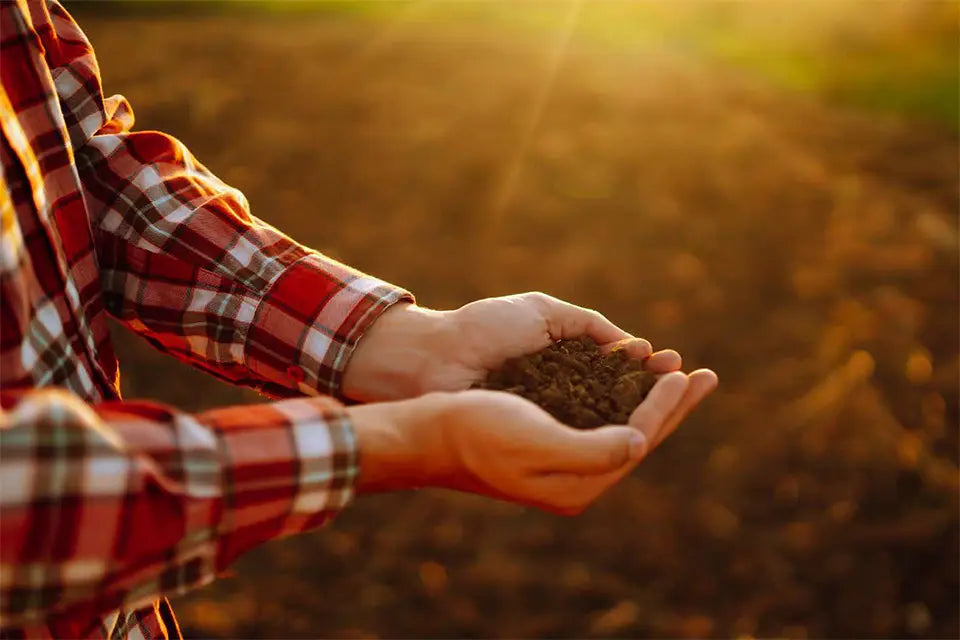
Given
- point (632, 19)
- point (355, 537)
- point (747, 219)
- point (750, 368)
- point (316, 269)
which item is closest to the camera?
point (316, 269)

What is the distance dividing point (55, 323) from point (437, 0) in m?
6.74

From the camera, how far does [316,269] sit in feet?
4.54

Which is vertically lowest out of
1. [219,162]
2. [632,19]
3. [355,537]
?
[355,537]

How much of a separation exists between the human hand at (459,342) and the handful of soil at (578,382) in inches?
1.0

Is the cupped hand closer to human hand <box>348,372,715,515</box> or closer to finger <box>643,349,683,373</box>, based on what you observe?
finger <box>643,349,683,373</box>

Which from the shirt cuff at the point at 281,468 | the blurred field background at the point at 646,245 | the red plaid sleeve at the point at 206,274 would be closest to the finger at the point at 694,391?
the red plaid sleeve at the point at 206,274

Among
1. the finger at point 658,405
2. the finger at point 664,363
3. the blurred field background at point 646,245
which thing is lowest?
the blurred field background at point 646,245

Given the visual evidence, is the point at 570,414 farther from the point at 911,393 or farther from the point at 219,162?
the point at 219,162

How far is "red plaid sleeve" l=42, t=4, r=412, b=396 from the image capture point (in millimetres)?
1332

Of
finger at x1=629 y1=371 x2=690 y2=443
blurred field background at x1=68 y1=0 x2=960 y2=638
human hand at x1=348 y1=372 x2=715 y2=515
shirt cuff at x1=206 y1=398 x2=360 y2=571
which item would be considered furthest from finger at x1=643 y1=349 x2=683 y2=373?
blurred field background at x1=68 y1=0 x2=960 y2=638

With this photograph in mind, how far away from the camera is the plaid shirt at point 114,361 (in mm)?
870

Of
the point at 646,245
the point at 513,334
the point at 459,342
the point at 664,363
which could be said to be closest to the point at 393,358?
the point at 459,342

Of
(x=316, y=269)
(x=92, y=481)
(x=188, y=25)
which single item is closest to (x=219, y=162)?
(x=188, y=25)

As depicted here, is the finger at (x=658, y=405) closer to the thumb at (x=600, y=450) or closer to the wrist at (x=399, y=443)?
the thumb at (x=600, y=450)
